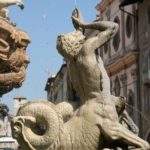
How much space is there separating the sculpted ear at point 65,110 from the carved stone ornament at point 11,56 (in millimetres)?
1605

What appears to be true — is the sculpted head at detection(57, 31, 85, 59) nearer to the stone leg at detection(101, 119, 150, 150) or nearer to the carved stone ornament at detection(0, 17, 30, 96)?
the stone leg at detection(101, 119, 150, 150)

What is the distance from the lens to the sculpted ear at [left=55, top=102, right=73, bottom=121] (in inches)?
192

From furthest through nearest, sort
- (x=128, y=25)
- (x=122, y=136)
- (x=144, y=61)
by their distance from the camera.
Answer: (x=128, y=25) → (x=144, y=61) → (x=122, y=136)

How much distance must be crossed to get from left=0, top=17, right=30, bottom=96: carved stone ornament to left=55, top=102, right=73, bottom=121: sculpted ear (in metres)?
1.61

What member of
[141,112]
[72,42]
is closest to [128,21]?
[141,112]

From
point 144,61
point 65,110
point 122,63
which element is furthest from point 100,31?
point 122,63

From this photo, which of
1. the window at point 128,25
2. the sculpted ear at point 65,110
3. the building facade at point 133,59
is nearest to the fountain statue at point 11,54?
the sculpted ear at point 65,110

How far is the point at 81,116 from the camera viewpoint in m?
4.80

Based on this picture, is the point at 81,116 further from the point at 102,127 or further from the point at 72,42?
the point at 72,42

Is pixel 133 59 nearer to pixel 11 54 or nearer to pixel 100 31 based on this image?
pixel 11 54

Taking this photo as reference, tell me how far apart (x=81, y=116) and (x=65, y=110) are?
21cm

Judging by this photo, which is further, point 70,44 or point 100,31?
point 100,31

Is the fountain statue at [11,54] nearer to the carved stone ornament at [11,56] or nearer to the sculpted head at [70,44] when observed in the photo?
the carved stone ornament at [11,56]

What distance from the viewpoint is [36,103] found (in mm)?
4863
